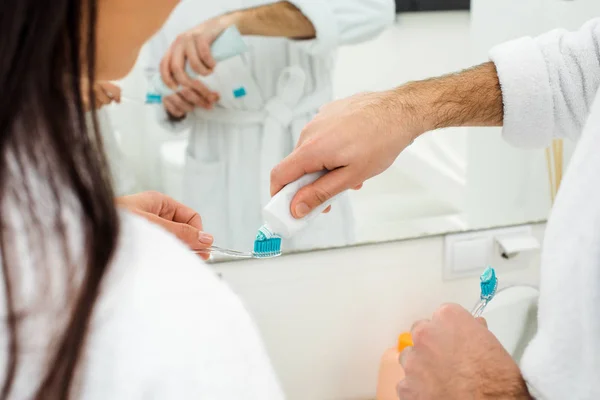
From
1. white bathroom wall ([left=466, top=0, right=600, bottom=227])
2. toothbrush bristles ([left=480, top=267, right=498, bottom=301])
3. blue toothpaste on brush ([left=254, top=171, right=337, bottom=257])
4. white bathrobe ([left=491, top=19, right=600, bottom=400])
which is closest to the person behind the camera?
white bathrobe ([left=491, top=19, right=600, bottom=400])

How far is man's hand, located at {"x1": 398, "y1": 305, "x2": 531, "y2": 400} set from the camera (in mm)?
523

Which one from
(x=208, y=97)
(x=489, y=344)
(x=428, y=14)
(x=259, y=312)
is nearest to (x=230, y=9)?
(x=208, y=97)

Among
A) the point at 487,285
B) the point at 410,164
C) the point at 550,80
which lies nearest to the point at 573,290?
the point at 487,285

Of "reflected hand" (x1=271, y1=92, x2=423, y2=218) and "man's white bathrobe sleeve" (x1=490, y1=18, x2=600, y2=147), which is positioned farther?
"man's white bathrobe sleeve" (x1=490, y1=18, x2=600, y2=147)

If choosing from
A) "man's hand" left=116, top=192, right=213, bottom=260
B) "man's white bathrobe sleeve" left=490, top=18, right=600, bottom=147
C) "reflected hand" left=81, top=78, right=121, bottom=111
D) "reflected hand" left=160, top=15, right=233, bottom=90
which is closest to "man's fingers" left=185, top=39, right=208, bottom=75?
"reflected hand" left=160, top=15, right=233, bottom=90

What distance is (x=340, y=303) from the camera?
0.94 meters

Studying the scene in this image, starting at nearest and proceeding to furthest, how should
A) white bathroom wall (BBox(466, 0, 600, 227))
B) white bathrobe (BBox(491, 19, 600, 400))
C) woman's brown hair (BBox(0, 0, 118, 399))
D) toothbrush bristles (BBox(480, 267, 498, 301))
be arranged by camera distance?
woman's brown hair (BBox(0, 0, 118, 399)), white bathrobe (BBox(491, 19, 600, 400)), toothbrush bristles (BBox(480, 267, 498, 301)), white bathroom wall (BBox(466, 0, 600, 227))

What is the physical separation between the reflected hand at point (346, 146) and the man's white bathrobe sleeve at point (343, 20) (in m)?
0.14

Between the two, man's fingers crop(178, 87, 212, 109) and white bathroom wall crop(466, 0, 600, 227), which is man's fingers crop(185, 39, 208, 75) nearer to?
man's fingers crop(178, 87, 212, 109)

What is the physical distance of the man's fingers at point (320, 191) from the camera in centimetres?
62

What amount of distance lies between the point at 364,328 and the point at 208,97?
0.44 m

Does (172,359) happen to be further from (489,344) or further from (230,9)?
(230,9)

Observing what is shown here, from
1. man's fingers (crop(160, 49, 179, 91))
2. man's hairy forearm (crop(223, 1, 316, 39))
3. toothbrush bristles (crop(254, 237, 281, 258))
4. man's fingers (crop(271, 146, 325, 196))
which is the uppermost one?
man's hairy forearm (crop(223, 1, 316, 39))

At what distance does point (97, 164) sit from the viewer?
31 cm
